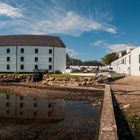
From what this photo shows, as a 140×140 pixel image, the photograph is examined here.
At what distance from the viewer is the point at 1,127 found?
11578 millimetres

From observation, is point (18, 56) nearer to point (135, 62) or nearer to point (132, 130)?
point (135, 62)

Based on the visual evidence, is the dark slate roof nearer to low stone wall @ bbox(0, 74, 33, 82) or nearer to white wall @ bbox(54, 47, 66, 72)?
white wall @ bbox(54, 47, 66, 72)

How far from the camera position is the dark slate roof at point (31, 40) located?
7249cm

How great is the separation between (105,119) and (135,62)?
51586 millimetres

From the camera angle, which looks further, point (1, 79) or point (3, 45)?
point (3, 45)

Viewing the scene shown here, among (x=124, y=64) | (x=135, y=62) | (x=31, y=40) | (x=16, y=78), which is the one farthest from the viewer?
(x=124, y=64)

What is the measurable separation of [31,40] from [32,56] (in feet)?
14.8

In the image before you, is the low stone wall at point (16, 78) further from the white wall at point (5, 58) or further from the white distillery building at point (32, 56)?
the white wall at point (5, 58)

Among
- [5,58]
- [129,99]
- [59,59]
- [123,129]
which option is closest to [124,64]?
[59,59]

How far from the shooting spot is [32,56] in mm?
72125

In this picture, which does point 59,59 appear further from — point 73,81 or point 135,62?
point 73,81

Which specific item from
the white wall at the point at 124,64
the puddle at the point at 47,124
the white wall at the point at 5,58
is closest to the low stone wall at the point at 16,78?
the white wall at the point at 5,58

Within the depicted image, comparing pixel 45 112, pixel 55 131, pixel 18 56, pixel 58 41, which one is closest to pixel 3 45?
pixel 18 56

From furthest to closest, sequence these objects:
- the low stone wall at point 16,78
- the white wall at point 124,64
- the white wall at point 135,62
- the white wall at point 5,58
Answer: the white wall at point 5,58
the white wall at point 124,64
the white wall at point 135,62
the low stone wall at point 16,78
